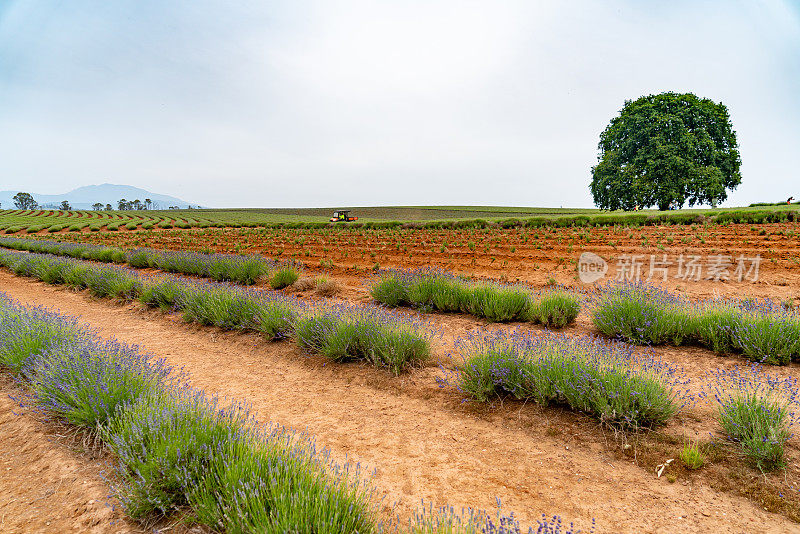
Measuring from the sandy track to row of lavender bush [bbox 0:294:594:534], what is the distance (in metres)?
0.26

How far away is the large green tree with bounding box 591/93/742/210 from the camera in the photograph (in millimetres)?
27438

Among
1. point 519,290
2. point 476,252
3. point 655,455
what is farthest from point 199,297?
point 476,252

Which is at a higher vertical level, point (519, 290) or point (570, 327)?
point (519, 290)

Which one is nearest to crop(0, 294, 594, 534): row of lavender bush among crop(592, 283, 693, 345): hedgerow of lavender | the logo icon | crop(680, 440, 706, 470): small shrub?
crop(680, 440, 706, 470): small shrub

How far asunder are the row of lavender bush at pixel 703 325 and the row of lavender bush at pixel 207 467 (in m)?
4.02

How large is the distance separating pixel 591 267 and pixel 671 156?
2240 centimetres

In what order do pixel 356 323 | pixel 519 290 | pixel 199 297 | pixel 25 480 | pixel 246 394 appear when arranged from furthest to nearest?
pixel 199 297, pixel 519 290, pixel 356 323, pixel 246 394, pixel 25 480

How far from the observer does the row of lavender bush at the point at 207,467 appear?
202cm

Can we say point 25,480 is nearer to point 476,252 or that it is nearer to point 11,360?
point 11,360

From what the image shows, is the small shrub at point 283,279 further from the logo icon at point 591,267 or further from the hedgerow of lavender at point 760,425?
the hedgerow of lavender at point 760,425

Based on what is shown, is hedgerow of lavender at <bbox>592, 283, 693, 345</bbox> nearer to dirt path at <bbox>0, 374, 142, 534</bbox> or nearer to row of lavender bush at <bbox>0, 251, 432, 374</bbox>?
row of lavender bush at <bbox>0, 251, 432, 374</bbox>

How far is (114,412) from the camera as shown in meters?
3.27

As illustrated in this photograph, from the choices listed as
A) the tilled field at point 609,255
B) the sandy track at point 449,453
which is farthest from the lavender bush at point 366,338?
the tilled field at point 609,255

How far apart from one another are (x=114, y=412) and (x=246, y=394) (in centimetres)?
134
